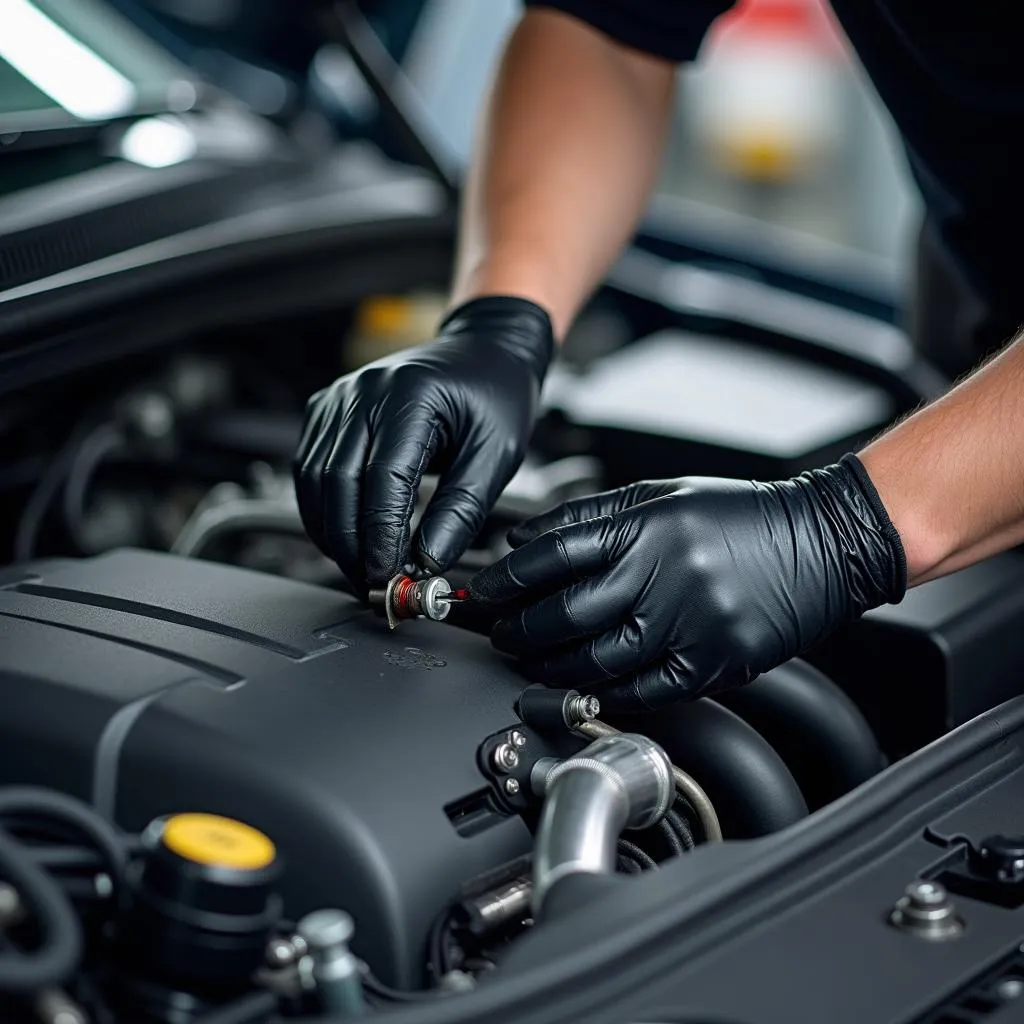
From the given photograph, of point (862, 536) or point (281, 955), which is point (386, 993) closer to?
point (281, 955)

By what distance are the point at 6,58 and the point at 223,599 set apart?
0.84 meters

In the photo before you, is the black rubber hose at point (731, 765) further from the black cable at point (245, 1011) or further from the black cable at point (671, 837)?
the black cable at point (245, 1011)

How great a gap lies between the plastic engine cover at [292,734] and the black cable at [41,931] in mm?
163

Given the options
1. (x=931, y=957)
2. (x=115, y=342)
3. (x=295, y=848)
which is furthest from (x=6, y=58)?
(x=931, y=957)

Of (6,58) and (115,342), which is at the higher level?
(6,58)

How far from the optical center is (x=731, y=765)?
939 millimetres

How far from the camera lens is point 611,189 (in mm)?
1539

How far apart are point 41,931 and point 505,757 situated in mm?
300

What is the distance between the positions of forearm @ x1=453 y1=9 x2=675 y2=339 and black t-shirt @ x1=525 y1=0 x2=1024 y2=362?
0.08m

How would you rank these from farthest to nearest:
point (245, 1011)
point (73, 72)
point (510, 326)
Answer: point (73, 72) → point (510, 326) → point (245, 1011)

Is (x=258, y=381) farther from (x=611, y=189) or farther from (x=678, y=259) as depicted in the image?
(x=678, y=259)

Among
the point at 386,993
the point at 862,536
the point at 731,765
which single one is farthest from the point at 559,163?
the point at 386,993

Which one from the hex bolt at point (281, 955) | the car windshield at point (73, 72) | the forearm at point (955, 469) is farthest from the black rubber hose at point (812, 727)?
the car windshield at point (73, 72)

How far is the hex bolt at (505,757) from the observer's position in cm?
87
